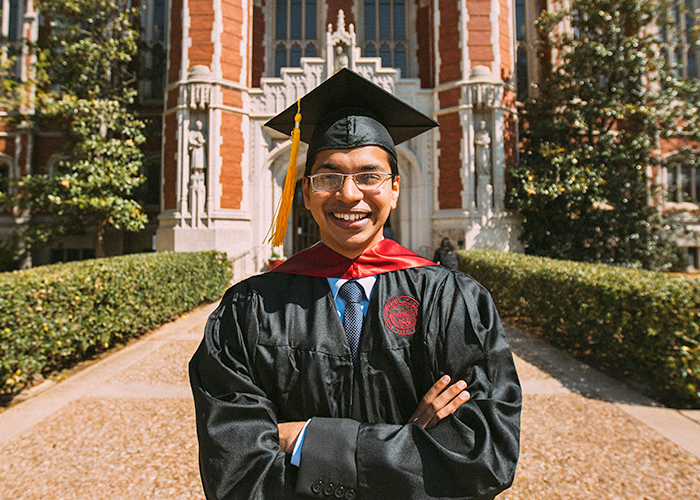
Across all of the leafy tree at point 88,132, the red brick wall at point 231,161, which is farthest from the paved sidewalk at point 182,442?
the leafy tree at point 88,132

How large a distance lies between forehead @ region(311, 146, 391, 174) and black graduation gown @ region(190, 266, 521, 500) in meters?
0.38

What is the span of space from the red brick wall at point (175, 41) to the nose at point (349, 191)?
39.3 ft

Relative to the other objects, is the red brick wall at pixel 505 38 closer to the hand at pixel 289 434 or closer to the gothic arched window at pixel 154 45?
the gothic arched window at pixel 154 45

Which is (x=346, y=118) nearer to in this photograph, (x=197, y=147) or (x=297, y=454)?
(x=297, y=454)

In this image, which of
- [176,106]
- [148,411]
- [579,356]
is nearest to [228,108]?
[176,106]

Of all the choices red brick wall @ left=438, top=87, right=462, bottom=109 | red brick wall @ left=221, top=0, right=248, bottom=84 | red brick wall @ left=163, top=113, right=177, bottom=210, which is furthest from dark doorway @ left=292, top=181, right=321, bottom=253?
red brick wall @ left=438, top=87, right=462, bottom=109

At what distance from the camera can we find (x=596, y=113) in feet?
32.7

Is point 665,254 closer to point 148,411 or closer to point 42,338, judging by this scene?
point 148,411

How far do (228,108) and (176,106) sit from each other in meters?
1.52

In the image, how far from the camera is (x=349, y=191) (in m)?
1.26

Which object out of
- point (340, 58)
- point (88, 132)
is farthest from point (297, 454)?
point (88, 132)

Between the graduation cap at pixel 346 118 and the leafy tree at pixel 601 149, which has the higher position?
the leafy tree at pixel 601 149

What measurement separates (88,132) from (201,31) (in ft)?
13.8

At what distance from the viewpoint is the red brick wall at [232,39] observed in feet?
35.8
